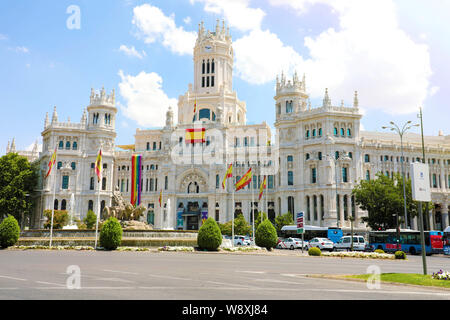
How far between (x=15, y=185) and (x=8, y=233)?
4494 centimetres

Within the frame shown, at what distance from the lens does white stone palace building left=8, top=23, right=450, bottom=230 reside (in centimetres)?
7181

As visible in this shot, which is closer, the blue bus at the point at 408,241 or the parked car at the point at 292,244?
the blue bus at the point at 408,241

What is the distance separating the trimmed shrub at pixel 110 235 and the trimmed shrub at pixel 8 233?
939 cm

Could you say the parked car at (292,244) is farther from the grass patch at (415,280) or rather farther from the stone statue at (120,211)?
the grass patch at (415,280)

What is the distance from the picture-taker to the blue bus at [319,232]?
5609 centimetres

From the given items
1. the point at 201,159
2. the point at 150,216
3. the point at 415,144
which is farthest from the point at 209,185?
the point at 415,144

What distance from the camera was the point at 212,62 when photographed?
99000 millimetres

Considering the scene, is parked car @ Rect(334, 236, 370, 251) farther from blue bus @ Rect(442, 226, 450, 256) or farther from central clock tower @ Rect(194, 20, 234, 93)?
central clock tower @ Rect(194, 20, 234, 93)

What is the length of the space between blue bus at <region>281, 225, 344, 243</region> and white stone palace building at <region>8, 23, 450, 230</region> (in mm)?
9608

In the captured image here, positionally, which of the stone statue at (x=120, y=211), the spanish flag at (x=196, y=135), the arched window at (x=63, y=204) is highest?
→ the spanish flag at (x=196, y=135)

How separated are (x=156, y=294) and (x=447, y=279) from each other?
11.3 metres

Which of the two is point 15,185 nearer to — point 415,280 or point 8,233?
point 8,233

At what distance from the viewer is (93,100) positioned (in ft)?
286

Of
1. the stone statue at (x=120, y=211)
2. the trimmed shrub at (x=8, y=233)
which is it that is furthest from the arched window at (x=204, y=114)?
the trimmed shrub at (x=8, y=233)
